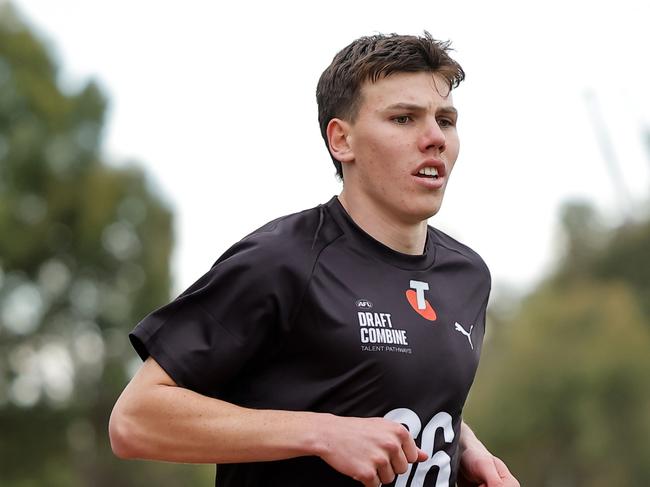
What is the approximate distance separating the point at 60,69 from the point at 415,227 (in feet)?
91.8

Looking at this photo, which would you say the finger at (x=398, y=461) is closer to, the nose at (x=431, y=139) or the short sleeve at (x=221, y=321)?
the short sleeve at (x=221, y=321)

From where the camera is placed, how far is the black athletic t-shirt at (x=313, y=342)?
3.83 metres

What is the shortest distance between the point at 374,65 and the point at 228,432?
148 cm

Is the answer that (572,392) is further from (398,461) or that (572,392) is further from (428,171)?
(398,461)

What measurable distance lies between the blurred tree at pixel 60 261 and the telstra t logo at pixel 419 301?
25.7 meters

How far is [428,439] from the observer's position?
405 cm

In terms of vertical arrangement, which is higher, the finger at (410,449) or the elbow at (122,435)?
the elbow at (122,435)

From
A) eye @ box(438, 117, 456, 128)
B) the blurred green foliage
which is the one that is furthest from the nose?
the blurred green foliage

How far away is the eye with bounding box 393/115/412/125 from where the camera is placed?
4184 millimetres

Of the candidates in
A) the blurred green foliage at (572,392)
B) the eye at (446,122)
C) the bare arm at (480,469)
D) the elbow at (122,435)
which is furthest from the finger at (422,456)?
the blurred green foliage at (572,392)

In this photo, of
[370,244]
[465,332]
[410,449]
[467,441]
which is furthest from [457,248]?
[410,449]

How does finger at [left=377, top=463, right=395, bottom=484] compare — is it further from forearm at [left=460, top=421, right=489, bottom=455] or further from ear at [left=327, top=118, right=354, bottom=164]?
ear at [left=327, top=118, right=354, bottom=164]

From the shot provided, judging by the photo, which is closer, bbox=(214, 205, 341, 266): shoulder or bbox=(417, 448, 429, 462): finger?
bbox=(417, 448, 429, 462): finger

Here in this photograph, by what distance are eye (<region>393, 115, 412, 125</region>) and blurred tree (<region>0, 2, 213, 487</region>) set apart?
25729 mm
